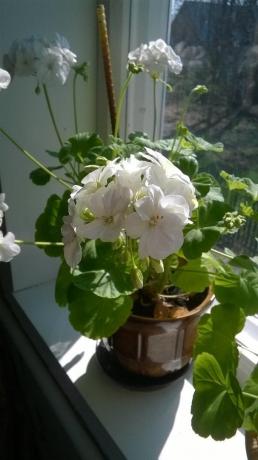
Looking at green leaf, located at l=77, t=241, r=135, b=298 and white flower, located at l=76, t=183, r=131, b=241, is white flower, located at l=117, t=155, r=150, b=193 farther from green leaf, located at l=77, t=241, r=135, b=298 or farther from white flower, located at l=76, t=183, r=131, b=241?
green leaf, located at l=77, t=241, r=135, b=298

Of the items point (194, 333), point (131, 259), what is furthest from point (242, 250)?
point (131, 259)

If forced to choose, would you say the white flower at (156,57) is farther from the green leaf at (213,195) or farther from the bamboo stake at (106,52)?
the green leaf at (213,195)

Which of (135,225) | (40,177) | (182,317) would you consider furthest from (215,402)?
(40,177)

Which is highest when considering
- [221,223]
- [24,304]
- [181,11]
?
[181,11]

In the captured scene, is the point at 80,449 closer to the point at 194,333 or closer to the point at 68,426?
the point at 68,426

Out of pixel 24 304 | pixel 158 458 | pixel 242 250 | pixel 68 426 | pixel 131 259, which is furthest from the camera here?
pixel 24 304

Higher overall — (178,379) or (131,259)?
(131,259)

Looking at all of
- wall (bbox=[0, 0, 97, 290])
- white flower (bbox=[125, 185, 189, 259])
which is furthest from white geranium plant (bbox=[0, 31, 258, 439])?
wall (bbox=[0, 0, 97, 290])
